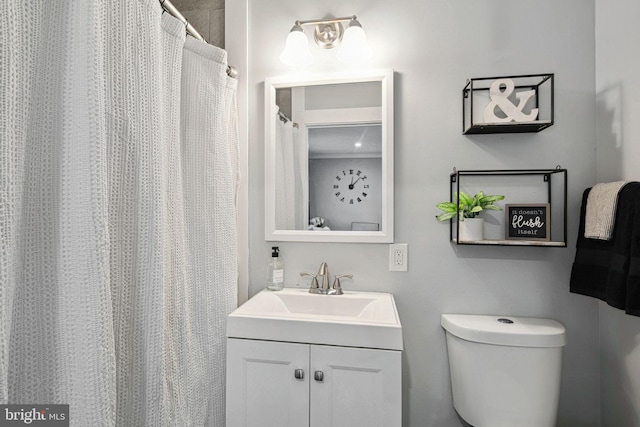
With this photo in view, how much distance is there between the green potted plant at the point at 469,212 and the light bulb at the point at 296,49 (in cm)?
92

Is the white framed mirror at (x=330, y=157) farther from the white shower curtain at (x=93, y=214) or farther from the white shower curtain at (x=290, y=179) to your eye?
the white shower curtain at (x=93, y=214)

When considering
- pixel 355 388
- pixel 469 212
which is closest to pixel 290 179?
pixel 469 212

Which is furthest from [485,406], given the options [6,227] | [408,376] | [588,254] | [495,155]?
[6,227]

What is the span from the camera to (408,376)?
4.74 feet

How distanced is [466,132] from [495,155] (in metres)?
0.17

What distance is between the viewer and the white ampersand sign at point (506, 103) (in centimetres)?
127

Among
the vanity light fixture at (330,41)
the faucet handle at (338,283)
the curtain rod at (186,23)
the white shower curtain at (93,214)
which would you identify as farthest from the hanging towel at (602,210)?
the curtain rod at (186,23)

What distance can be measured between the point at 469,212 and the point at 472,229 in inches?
2.8

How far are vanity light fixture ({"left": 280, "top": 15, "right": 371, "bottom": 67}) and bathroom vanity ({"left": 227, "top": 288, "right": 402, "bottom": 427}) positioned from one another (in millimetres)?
1121

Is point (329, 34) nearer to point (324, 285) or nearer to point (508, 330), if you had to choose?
point (324, 285)

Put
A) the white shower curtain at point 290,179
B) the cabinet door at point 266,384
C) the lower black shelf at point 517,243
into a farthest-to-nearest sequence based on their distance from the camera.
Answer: the white shower curtain at point 290,179 → the lower black shelf at point 517,243 → the cabinet door at point 266,384

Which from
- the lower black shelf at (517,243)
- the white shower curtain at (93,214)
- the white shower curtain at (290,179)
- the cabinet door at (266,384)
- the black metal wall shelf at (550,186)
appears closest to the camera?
the white shower curtain at (93,214)

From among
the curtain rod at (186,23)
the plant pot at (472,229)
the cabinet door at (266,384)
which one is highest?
the curtain rod at (186,23)

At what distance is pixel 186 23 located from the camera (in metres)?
1.18
